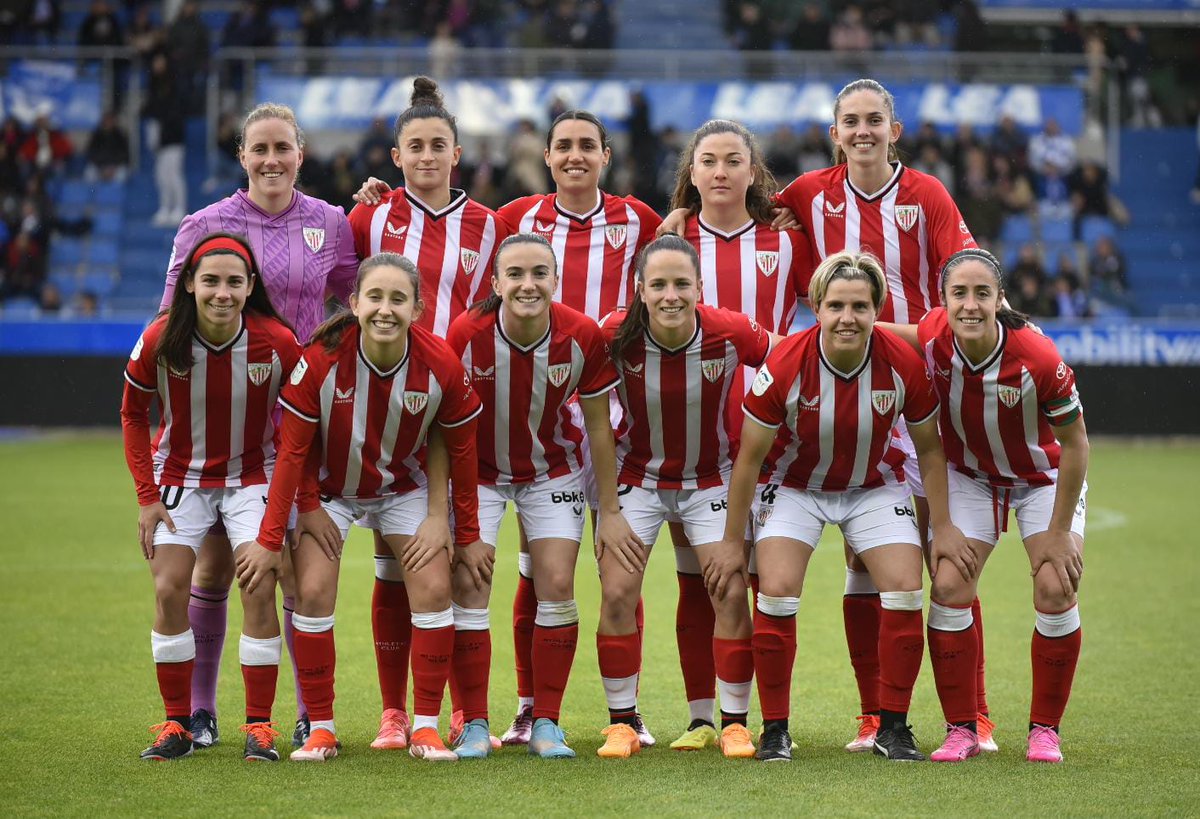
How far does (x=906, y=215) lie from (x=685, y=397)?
1.21 meters

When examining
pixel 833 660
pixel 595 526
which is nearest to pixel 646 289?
pixel 595 526

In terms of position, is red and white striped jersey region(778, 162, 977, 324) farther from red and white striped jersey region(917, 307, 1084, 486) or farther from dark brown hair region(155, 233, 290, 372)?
dark brown hair region(155, 233, 290, 372)

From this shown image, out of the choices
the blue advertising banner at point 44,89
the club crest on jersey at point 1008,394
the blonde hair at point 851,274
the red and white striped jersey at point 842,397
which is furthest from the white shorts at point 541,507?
the blue advertising banner at point 44,89

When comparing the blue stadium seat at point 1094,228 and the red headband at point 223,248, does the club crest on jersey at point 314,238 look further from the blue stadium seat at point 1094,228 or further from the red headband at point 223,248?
the blue stadium seat at point 1094,228

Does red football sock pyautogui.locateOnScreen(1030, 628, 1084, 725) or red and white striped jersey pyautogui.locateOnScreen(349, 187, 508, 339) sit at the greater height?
red and white striped jersey pyautogui.locateOnScreen(349, 187, 508, 339)

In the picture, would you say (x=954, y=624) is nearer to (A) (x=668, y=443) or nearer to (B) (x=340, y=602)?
(A) (x=668, y=443)

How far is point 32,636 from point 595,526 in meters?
3.10

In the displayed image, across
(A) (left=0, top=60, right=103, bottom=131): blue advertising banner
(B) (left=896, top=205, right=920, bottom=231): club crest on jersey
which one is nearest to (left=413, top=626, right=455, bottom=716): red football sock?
(B) (left=896, top=205, right=920, bottom=231): club crest on jersey

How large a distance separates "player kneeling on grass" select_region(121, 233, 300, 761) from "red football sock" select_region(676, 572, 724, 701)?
1.42 m

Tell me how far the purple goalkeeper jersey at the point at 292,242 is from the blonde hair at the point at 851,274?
1.81 metres

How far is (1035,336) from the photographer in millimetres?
4914

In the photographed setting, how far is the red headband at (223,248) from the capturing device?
490 cm

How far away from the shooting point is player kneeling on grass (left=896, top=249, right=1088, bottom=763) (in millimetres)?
4797

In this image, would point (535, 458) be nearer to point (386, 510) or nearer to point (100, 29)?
point (386, 510)
